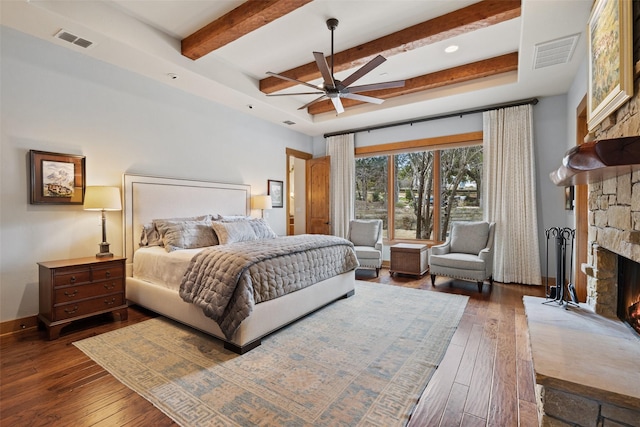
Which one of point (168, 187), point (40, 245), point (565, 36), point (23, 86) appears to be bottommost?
point (40, 245)

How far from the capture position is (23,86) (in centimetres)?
281

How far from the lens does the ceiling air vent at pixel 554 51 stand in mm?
2835

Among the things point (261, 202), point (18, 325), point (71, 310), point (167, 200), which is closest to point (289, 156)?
point (261, 202)

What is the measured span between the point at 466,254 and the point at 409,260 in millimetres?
864

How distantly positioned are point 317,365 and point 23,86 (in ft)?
12.2

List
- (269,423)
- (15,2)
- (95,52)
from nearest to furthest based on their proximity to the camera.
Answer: (269,423) → (15,2) → (95,52)

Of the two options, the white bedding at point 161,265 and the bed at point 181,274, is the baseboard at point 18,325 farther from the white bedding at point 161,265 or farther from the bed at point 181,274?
the white bedding at point 161,265

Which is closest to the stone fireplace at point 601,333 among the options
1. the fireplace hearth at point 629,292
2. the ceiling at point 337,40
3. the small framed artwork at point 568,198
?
the fireplace hearth at point 629,292

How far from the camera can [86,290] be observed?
2.80 metres

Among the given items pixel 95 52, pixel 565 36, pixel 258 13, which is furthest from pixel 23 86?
pixel 565 36

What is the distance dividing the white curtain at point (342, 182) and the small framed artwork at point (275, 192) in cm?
114

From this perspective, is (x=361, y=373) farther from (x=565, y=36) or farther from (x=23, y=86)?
(x=23, y=86)

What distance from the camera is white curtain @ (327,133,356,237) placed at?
616cm

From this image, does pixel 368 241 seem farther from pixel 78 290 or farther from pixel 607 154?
pixel 607 154
